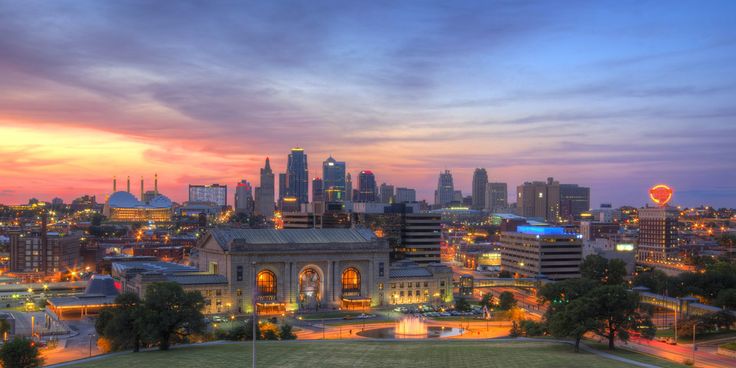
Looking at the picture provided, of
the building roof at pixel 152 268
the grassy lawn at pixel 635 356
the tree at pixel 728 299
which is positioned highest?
the building roof at pixel 152 268

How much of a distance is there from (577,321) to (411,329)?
40641 millimetres

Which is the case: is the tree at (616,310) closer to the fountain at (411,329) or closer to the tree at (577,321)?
the tree at (577,321)

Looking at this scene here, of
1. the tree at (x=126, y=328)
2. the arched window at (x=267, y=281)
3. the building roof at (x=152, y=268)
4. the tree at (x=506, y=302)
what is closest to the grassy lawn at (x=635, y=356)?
the tree at (x=506, y=302)

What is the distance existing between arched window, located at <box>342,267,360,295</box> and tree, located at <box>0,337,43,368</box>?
83655 mm

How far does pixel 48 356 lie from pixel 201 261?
59.6 metres

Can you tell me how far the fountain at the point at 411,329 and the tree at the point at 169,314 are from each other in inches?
1461

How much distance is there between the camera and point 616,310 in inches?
3605

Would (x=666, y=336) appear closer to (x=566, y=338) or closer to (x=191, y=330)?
(x=566, y=338)

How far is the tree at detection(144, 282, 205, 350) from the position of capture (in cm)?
9294

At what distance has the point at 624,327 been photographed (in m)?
92.1

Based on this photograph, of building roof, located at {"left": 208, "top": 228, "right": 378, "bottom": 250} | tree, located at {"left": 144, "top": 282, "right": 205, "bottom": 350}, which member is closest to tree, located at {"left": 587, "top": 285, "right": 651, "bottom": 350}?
tree, located at {"left": 144, "top": 282, "right": 205, "bottom": 350}

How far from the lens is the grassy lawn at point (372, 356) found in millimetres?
79000

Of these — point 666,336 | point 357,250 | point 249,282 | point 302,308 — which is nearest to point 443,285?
point 357,250

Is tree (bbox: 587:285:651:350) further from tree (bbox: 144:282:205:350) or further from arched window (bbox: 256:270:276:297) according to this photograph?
arched window (bbox: 256:270:276:297)
